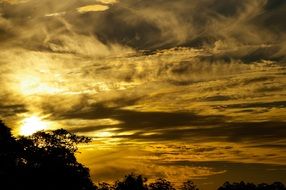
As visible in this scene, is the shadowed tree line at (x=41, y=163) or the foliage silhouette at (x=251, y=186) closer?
the shadowed tree line at (x=41, y=163)

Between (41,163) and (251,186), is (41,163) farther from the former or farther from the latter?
(251,186)

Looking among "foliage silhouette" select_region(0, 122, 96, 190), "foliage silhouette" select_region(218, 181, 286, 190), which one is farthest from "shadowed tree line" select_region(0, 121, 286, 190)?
"foliage silhouette" select_region(218, 181, 286, 190)

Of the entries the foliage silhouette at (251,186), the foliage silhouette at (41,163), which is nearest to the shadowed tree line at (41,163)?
the foliage silhouette at (41,163)

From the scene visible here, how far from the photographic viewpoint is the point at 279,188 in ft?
614

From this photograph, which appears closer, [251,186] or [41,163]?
[41,163]

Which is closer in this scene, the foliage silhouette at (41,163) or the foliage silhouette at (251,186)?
the foliage silhouette at (41,163)

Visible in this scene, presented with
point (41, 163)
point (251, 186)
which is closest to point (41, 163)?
point (41, 163)

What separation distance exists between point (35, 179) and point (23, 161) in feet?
10.8

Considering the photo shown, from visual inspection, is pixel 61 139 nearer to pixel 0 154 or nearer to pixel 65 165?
pixel 65 165

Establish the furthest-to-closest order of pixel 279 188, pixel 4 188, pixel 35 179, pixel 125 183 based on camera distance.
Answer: pixel 279 188 → pixel 125 183 → pixel 35 179 → pixel 4 188

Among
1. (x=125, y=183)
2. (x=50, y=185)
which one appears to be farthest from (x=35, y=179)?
(x=125, y=183)

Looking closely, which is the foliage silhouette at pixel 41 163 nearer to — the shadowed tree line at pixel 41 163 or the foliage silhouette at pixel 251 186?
the shadowed tree line at pixel 41 163

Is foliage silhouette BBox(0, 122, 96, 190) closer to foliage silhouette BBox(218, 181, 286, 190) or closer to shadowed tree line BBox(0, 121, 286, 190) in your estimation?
shadowed tree line BBox(0, 121, 286, 190)

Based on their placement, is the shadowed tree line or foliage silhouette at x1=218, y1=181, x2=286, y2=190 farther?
foliage silhouette at x1=218, y1=181, x2=286, y2=190
